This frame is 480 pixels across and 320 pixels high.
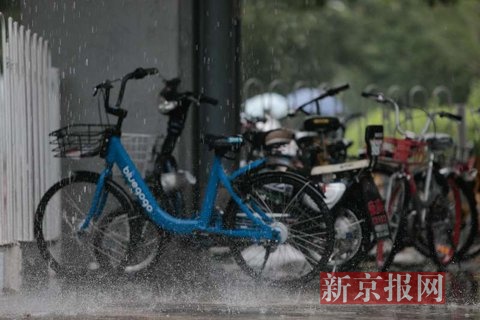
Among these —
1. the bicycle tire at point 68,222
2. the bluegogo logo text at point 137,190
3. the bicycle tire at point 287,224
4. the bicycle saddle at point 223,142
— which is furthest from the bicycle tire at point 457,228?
the bicycle tire at point 68,222

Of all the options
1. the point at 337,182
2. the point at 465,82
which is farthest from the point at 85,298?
the point at 465,82

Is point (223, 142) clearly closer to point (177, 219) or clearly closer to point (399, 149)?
point (177, 219)

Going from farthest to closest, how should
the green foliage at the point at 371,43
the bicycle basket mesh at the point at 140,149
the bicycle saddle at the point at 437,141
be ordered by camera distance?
the green foliage at the point at 371,43 < the bicycle saddle at the point at 437,141 < the bicycle basket mesh at the point at 140,149

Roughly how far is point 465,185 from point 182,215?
2756mm

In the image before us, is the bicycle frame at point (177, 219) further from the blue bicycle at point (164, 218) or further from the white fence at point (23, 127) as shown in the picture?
the white fence at point (23, 127)

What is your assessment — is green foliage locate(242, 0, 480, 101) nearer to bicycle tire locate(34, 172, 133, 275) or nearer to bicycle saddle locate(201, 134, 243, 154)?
bicycle tire locate(34, 172, 133, 275)

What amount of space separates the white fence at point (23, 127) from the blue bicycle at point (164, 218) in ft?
0.72

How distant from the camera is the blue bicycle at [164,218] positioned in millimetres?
9172

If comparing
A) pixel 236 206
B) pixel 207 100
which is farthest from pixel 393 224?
pixel 207 100

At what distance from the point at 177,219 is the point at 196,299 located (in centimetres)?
72

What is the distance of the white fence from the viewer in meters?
9.20

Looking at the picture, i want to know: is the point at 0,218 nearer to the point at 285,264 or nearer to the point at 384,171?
the point at 285,264

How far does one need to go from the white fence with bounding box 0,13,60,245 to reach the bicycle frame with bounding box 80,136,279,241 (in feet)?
1.75

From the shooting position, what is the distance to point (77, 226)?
954 cm
